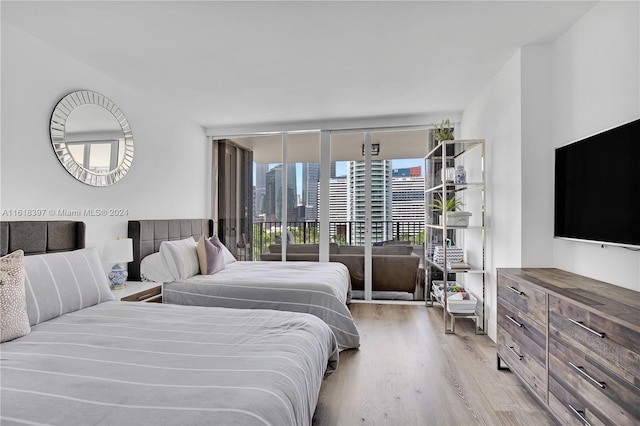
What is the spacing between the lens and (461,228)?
3.67m

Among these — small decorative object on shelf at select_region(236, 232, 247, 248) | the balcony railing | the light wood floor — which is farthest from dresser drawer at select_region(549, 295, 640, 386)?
small decorative object on shelf at select_region(236, 232, 247, 248)

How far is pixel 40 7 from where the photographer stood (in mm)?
2127

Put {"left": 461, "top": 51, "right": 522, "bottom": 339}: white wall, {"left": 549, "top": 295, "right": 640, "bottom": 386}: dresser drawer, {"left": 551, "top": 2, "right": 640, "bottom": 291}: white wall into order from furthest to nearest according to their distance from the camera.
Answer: {"left": 461, "top": 51, "right": 522, "bottom": 339}: white wall, {"left": 551, "top": 2, "right": 640, "bottom": 291}: white wall, {"left": 549, "top": 295, "right": 640, "bottom": 386}: dresser drawer

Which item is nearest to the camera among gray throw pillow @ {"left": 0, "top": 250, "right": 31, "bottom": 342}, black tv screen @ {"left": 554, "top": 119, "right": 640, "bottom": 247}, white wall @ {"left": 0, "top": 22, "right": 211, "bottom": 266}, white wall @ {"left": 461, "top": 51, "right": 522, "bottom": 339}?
gray throw pillow @ {"left": 0, "top": 250, "right": 31, "bottom": 342}

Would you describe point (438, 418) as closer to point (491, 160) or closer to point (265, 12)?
point (491, 160)

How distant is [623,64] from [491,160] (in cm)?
155

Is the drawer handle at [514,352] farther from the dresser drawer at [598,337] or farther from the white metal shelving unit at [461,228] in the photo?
the white metal shelving unit at [461,228]

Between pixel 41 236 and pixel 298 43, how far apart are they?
7.71 ft

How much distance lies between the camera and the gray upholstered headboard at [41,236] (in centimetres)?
219

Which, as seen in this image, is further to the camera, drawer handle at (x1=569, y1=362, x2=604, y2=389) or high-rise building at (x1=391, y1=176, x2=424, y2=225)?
high-rise building at (x1=391, y1=176, x2=424, y2=225)

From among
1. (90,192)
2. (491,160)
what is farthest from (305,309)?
(491,160)

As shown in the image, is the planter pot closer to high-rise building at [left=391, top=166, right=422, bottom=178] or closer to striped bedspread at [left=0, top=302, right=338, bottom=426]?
high-rise building at [left=391, top=166, right=422, bottom=178]

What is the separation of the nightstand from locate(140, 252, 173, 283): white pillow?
0.10m

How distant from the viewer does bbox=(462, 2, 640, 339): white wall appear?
192 centimetres
